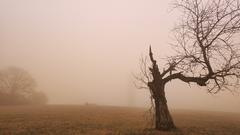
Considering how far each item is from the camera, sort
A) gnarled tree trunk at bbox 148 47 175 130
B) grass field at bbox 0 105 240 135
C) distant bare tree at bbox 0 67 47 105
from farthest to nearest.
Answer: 1. distant bare tree at bbox 0 67 47 105
2. gnarled tree trunk at bbox 148 47 175 130
3. grass field at bbox 0 105 240 135

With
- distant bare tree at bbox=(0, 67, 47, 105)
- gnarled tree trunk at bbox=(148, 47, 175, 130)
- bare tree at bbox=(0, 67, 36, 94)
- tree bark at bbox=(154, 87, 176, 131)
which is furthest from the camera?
bare tree at bbox=(0, 67, 36, 94)

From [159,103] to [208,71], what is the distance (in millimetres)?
4754

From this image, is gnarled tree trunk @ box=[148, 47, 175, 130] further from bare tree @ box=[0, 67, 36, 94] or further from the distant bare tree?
bare tree @ box=[0, 67, 36, 94]

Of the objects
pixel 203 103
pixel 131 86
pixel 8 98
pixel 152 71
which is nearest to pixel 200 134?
pixel 152 71

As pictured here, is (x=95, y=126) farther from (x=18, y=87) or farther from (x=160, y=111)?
(x=18, y=87)

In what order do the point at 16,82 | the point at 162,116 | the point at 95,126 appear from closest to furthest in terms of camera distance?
the point at 162,116
the point at 95,126
the point at 16,82

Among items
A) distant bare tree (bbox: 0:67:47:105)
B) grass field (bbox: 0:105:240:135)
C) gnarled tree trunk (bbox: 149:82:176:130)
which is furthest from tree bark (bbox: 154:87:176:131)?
distant bare tree (bbox: 0:67:47:105)

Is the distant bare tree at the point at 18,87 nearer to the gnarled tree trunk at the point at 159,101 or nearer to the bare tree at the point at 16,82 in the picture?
the bare tree at the point at 16,82

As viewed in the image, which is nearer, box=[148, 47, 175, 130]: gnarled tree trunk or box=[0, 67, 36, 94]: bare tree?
box=[148, 47, 175, 130]: gnarled tree trunk

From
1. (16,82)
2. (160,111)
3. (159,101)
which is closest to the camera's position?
(160,111)

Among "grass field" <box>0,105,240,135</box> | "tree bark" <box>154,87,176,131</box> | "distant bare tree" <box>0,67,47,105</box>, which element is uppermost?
"distant bare tree" <box>0,67,47,105</box>

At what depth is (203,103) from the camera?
505 feet

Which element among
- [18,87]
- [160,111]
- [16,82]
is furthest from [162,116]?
[16,82]

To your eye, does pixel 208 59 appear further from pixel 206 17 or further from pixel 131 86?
pixel 131 86
